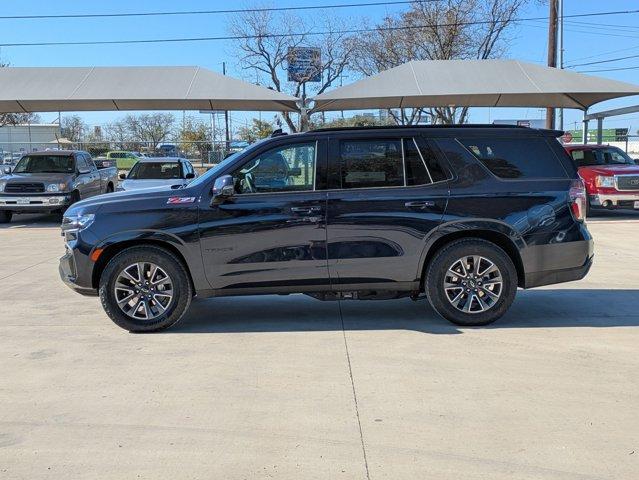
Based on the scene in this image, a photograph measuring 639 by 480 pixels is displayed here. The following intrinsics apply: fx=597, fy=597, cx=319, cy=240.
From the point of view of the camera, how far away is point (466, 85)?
18.1 m

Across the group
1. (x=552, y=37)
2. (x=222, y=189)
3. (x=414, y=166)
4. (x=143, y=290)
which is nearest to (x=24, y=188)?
(x=143, y=290)

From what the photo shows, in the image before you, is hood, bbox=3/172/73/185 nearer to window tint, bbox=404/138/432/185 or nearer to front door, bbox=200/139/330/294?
front door, bbox=200/139/330/294

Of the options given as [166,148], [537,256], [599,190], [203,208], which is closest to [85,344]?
[203,208]

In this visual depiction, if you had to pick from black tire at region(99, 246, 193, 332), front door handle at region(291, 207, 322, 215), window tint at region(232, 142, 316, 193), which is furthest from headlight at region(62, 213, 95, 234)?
front door handle at region(291, 207, 322, 215)

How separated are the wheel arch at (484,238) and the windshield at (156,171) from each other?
1055cm

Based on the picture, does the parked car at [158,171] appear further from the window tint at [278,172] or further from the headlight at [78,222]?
the window tint at [278,172]

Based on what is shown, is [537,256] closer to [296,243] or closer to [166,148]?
[296,243]

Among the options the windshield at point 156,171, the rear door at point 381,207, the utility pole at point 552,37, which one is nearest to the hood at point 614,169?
the utility pole at point 552,37

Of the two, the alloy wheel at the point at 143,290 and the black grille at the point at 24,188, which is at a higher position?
the black grille at the point at 24,188

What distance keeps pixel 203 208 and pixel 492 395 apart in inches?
120

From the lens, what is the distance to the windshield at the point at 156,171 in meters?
15.1

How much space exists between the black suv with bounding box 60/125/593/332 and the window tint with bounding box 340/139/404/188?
0.04ft

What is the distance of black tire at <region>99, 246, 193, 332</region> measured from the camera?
18.7 ft

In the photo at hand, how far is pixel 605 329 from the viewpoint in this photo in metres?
5.86
